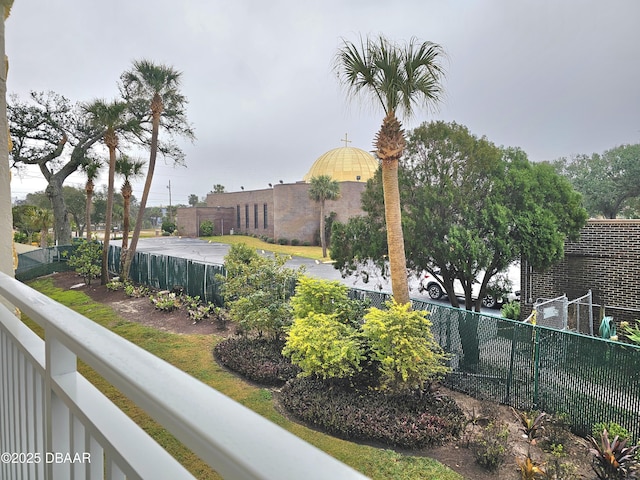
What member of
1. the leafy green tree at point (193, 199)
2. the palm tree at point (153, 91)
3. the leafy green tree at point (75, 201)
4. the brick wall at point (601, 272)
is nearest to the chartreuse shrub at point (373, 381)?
the brick wall at point (601, 272)

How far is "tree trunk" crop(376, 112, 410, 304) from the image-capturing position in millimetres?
5949

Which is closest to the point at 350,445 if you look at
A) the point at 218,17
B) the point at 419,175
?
the point at 419,175

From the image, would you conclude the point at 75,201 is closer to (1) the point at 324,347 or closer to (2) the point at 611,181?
(1) the point at 324,347

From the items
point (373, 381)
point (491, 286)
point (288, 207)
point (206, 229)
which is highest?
point (288, 207)

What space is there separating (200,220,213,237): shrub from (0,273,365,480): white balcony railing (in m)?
38.8

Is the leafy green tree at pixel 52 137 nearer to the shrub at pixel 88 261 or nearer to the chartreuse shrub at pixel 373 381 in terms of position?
the shrub at pixel 88 261

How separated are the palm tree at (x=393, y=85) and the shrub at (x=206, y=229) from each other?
113ft

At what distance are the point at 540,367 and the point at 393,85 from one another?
13.9 ft

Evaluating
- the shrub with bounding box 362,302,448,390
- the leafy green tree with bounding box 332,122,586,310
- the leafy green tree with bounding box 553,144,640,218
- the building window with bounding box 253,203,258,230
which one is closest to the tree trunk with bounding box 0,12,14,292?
the shrub with bounding box 362,302,448,390

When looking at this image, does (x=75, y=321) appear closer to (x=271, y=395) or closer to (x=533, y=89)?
(x=271, y=395)

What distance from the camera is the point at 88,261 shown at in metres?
14.6

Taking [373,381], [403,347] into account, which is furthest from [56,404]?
[373,381]

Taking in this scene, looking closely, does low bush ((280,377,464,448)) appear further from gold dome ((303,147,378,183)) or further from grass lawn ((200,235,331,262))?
gold dome ((303,147,378,183))

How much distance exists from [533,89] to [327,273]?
12732mm
